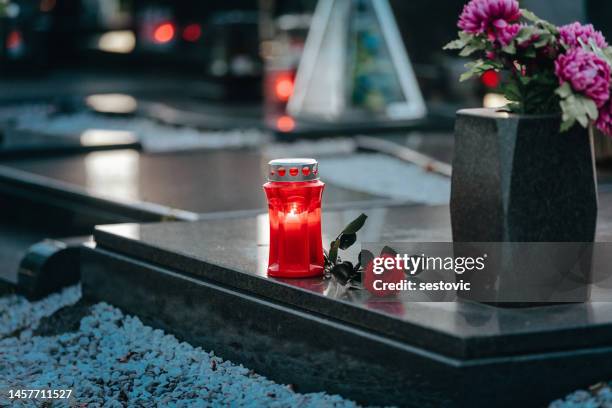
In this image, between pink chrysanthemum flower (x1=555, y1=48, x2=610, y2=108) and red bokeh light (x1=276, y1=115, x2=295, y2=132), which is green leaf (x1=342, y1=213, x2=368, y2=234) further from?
red bokeh light (x1=276, y1=115, x2=295, y2=132)

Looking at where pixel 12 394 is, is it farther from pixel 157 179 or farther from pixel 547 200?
pixel 157 179

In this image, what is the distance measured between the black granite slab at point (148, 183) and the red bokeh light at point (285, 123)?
1646 millimetres

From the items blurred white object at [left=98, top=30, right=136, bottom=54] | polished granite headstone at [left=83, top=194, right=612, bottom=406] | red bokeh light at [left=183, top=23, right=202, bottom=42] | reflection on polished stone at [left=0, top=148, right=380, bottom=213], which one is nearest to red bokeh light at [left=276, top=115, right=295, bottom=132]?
reflection on polished stone at [left=0, top=148, right=380, bottom=213]

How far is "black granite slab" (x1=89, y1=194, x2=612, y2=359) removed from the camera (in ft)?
13.9

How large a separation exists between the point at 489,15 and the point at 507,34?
0.11m

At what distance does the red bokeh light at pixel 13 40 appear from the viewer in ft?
89.5

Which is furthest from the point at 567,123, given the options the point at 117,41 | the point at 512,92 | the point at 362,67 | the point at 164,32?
the point at 117,41

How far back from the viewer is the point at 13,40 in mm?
27812

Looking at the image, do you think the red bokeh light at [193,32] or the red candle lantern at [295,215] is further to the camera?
the red bokeh light at [193,32]

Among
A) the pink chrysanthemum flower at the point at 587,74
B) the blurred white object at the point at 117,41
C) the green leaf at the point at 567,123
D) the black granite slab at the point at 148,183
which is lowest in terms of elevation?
the blurred white object at the point at 117,41

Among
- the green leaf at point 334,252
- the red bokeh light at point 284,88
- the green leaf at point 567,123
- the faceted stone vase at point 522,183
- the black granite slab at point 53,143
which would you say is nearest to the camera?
the green leaf at point 567,123

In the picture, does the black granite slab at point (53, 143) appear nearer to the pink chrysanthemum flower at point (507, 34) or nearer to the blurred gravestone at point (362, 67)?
the blurred gravestone at point (362, 67)

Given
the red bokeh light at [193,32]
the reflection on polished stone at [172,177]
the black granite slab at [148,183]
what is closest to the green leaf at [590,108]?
the black granite slab at [148,183]

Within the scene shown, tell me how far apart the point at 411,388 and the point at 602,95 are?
127 centimetres
